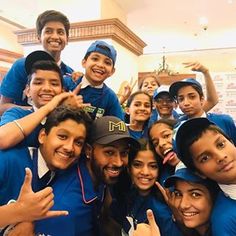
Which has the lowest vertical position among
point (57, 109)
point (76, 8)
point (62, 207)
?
point (62, 207)

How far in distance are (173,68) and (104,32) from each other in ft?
14.1

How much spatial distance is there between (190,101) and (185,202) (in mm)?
883

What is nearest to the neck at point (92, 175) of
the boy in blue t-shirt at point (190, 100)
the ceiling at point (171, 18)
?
the boy in blue t-shirt at point (190, 100)

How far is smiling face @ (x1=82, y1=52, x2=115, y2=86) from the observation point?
5.76 ft

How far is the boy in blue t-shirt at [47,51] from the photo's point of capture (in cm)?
169

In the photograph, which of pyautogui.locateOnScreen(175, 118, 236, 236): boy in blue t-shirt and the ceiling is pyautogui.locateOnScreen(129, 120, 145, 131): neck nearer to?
pyautogui.locateOnScreen(175, 118, 236, 236): boy in blue t-shirt

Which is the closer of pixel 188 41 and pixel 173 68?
pixel 188 41

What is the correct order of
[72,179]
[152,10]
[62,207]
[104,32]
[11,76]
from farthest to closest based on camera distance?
[152,10]
[104,32]
[11,76]
[72,179]
[62,207]

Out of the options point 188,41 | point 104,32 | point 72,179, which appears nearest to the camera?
point 72,179

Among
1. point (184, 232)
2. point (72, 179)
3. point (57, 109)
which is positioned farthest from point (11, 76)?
point (184, 232)

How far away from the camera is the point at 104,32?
280 cm

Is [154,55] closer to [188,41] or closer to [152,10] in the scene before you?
[188,41]

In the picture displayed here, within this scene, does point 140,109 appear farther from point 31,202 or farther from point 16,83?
point 31,202

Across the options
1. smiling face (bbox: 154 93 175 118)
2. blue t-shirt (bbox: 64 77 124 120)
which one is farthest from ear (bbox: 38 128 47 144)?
smiling face (bbox: 154 93 175 118)
